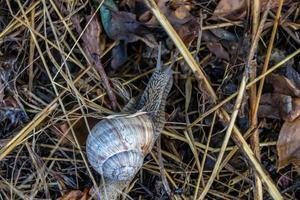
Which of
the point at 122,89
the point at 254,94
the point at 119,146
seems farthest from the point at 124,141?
the point at 254,94

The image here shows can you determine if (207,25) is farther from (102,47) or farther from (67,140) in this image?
(67,140)

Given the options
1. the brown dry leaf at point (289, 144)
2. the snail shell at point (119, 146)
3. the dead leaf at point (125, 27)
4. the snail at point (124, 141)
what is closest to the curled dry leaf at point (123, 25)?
the dead leaf at point (125, 27)

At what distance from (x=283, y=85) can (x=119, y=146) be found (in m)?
0.54

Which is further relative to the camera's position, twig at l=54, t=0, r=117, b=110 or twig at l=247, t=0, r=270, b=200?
twig at l=54, t=0, r=117, b=110

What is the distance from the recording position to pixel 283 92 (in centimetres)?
148

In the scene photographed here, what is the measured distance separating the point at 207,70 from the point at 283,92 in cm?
26

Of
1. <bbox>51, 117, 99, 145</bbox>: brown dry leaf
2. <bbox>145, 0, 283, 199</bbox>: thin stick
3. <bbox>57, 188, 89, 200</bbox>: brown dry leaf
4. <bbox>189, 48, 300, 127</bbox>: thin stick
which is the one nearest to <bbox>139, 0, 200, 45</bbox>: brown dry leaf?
<bbox>145, 0, 283, 199</bbox>: thin stick

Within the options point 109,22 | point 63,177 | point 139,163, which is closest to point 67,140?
point 63,177

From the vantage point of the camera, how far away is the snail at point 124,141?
55.9 inches

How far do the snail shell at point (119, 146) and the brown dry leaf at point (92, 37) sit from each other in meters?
0.25

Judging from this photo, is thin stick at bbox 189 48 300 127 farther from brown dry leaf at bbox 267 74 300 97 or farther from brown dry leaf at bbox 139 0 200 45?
brown dry leaf at bbox 139 0 200 45

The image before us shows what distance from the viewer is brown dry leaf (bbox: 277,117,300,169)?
146cm

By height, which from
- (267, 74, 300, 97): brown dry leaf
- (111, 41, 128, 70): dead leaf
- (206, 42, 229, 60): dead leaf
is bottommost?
(267, 74, 300, 97): brown dry leaf

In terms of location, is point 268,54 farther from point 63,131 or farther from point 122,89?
point 63,131
